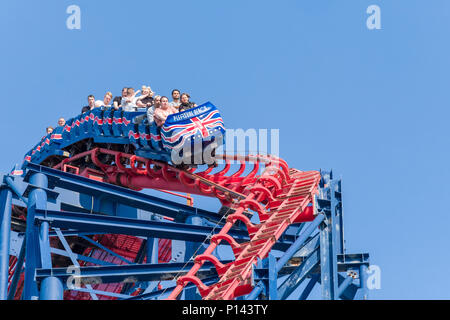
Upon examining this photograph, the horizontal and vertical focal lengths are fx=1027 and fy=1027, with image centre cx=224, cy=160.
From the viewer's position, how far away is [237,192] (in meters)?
18.9

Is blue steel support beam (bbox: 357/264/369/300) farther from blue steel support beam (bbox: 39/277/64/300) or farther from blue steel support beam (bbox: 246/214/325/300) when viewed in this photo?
blue steel support beam (bbox: 39/277/64/300)

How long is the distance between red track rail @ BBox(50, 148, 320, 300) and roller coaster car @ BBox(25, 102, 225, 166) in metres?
0.31

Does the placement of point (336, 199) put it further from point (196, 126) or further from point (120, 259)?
point (120, 259)

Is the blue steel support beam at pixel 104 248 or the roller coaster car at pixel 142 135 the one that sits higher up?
the roller coaster car at pixel 142 135

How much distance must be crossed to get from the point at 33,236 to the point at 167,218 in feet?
17.4

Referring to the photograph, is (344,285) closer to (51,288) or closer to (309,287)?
(309,287)

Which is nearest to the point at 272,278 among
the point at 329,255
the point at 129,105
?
the point at 329,255

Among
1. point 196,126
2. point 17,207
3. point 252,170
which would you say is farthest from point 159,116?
point 17,207

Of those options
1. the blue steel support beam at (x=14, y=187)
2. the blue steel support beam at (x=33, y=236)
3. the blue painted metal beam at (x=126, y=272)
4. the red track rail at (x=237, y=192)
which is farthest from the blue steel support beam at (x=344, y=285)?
the blue steel support beam at (x=14, y=187)

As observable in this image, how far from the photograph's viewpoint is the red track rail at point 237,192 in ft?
51.8

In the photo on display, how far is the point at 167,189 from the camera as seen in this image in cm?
1991

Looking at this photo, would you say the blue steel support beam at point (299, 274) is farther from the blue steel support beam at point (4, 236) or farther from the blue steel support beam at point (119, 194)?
the blue steel support beam at point (4, 236)

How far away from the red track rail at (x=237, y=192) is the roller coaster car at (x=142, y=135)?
0.31 meters

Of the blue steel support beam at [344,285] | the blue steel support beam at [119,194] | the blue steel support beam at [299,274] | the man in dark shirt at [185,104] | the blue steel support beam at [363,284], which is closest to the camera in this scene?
the blue steel support beam at [363,284]
